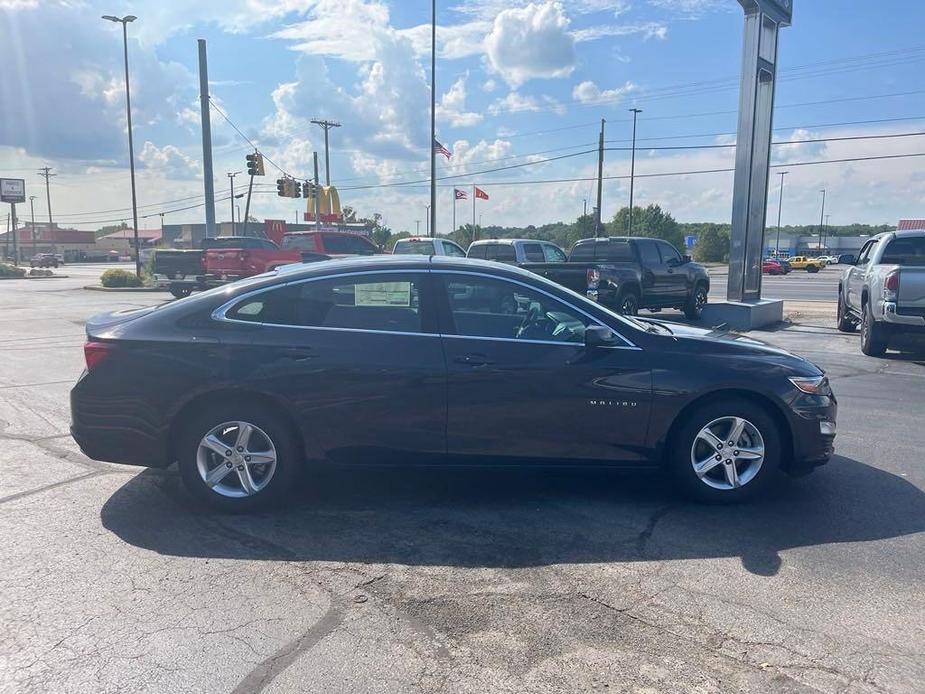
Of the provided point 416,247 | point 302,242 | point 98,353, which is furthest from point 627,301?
point 98,353

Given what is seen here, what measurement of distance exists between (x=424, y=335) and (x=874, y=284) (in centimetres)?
916

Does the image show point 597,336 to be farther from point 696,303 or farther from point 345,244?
point 345,244

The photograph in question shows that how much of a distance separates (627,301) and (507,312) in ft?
37.3

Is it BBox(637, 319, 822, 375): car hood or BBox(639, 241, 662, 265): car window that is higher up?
BBox(639, 241, 662, 265): car window

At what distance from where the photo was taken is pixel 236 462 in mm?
4695

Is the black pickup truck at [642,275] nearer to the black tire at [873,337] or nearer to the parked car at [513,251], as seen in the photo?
the parked car at [513,251]

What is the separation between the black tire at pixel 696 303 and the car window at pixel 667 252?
34.7 inches

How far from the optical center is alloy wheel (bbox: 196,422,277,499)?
15.3 ft

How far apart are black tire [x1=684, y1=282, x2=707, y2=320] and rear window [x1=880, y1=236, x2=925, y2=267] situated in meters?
5.72

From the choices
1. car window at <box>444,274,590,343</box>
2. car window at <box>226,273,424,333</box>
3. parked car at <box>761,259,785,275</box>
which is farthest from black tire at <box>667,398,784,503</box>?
parked car at <box>761,259,785,275</box>

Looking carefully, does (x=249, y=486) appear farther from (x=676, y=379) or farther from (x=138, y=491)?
(x=676, y=379)

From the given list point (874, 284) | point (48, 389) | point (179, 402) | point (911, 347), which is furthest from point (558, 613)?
point (911, 347)

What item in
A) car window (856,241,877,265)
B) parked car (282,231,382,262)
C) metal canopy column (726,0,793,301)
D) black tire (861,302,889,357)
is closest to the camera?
black tire (861,302,889,357)

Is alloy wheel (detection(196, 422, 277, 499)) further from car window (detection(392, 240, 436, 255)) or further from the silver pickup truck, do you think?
car window (detection(392, 240, 436, 255))
